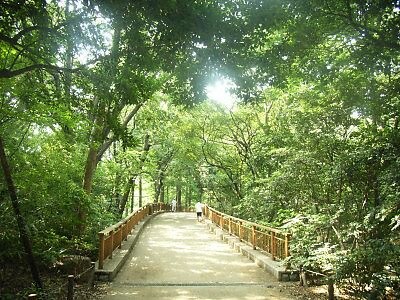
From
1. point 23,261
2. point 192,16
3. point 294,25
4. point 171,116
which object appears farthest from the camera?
point 171,116

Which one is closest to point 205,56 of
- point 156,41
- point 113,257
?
point 156,41

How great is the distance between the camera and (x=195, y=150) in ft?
80.9

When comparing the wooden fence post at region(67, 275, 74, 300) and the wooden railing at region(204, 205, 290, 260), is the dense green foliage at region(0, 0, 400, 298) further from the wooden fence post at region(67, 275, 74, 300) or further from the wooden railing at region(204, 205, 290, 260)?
the wooden fence post at region(67, 275, 74, 300)

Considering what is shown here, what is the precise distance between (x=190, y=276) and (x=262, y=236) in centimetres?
306

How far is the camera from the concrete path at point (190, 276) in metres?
7.37

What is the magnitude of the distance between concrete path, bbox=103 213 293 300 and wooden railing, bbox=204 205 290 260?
63 cm

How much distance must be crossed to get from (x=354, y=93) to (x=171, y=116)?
17680 mm

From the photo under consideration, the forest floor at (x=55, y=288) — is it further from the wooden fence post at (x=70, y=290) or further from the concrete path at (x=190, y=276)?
the wooden fence post at (x=70, y=290)

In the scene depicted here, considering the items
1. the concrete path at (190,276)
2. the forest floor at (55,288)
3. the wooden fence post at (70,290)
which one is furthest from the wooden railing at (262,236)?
the wooden fence post at (70,290)

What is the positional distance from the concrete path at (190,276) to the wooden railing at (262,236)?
627 millimetres

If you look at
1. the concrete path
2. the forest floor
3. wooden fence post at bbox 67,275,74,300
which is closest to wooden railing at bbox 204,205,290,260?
the concrete path

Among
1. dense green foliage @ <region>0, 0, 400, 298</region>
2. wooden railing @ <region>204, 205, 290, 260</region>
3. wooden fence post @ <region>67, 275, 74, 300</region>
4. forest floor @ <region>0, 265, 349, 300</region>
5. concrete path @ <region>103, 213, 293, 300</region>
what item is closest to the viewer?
wooden fence post @ <region>67, 275, 74, 300</region>

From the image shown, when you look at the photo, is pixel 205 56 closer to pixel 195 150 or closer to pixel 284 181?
pixel 284 181

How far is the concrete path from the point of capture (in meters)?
7.37
